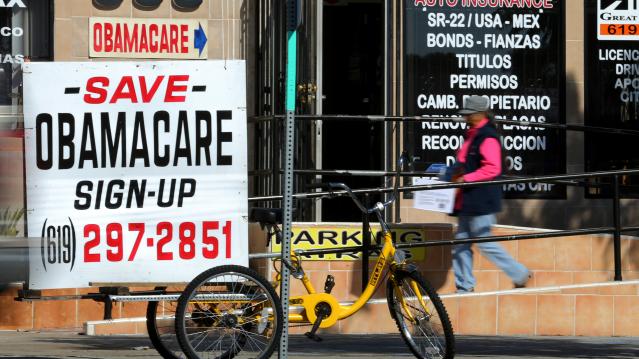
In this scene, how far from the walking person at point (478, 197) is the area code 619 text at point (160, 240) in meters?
3.22

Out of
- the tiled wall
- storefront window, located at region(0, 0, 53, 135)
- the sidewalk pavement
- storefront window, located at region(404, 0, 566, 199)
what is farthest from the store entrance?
the sidewalk pavement

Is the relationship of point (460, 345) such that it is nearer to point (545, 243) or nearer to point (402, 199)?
point (545, 243)

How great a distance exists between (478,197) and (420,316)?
104 inches

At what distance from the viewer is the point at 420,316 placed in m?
8.46

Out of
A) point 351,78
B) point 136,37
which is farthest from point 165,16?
point 351,78

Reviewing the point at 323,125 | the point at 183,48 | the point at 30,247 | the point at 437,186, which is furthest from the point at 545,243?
the point at 30,247

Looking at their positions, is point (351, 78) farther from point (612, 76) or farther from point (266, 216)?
point (266, 216)

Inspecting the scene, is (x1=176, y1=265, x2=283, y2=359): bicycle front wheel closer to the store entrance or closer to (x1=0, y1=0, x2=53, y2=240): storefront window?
(x1=0, y1=0, x2=53, y2=240): storefront window

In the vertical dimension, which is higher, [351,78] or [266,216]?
[351,78]

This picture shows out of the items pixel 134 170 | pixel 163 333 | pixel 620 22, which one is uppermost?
pixel 620 22

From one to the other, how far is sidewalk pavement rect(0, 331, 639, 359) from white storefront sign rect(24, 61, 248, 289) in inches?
46.7

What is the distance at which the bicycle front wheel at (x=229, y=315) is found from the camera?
26.3 feet

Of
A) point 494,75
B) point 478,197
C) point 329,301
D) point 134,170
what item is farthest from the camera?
point 494,75

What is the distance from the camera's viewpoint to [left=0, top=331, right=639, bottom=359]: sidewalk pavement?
9.34 m
